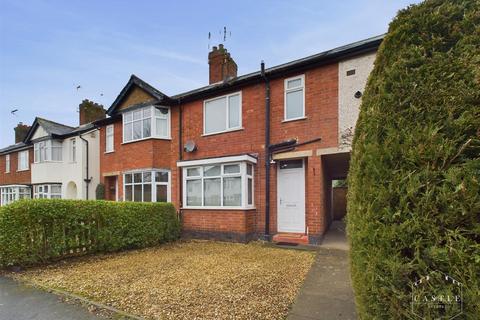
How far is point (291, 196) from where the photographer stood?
9805mm

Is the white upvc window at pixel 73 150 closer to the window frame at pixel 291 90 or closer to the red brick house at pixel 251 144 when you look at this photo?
the red brick house at pixel 251 144

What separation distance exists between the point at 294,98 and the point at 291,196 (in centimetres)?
333

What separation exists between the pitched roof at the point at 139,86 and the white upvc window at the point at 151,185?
10.3ft

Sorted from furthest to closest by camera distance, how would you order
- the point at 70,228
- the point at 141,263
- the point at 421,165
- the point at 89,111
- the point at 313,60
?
the point at 89,111 → the point at 313,60 → the point at 70,228 → the point at 141,263 → the point at 421,165

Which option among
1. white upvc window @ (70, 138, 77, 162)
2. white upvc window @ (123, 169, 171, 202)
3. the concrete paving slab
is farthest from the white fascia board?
white upvc window @ (70, 138, 77, 162)

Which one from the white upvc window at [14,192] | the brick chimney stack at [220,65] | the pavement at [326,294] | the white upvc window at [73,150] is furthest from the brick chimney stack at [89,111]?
the pavement at [326,294]

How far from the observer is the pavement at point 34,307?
3.99 metres

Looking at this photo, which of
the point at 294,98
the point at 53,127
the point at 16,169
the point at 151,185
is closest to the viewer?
the point at 294,98

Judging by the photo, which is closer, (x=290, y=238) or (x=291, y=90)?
(x=290, y=238)

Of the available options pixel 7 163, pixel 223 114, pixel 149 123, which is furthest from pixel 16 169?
pixel 223 114

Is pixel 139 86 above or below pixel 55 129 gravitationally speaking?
above

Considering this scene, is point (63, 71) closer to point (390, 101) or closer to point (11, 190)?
point (11, 190)

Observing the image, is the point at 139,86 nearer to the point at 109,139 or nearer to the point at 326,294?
the point at 109,139

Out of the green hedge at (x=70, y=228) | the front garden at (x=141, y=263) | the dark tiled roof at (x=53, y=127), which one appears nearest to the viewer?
the front garden at (x=141, y=263)
